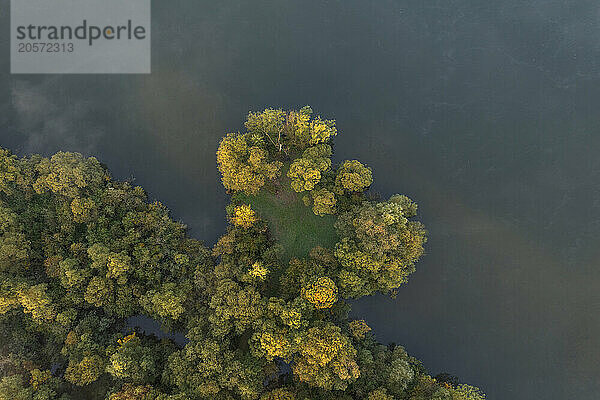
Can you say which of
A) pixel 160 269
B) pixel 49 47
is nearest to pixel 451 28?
pixel 160 269

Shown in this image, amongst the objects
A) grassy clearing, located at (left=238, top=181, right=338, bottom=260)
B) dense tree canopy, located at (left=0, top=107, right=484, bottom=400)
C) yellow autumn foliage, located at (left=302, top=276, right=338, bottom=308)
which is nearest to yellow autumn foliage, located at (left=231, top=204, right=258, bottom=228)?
dense tree canopy, located at (left=0, top=107, right=484, bottom=400)

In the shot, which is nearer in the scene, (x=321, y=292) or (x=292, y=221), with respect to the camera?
(x=321, y=292)

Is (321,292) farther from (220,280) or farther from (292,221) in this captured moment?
(220,280)

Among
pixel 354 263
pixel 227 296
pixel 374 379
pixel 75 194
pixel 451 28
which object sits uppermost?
pixel 451 28

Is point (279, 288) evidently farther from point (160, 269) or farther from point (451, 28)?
point (451, 28)

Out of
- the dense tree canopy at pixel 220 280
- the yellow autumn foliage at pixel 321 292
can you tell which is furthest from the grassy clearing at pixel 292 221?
the yellow autumn foliage at pixel 321 292

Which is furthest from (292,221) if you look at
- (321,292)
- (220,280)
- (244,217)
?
(220,280)
